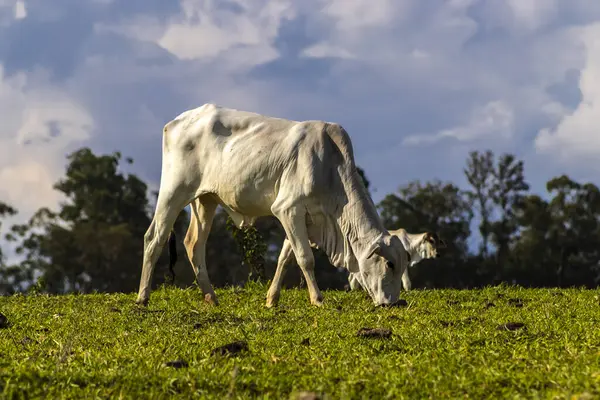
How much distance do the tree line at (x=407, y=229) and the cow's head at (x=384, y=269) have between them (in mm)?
30440

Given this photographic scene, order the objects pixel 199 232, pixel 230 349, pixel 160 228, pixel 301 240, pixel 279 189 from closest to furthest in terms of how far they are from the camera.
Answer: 1. pixel 230 349
2. pixel 301 240
3. pixel 279 189
4. pixel 160 228
5. pixel 199 232

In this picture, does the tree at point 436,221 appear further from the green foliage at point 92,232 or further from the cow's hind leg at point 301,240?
the cow's hind leg at point 301,240

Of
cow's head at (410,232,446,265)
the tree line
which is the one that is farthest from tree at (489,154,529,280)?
cow's head at (410,232,446,265)

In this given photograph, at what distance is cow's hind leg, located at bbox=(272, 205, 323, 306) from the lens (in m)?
10.4

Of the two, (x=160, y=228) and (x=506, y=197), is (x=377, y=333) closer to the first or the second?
(x=160, y=228)

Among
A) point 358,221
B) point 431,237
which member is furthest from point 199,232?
point 431,237

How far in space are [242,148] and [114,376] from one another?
21.6 ft

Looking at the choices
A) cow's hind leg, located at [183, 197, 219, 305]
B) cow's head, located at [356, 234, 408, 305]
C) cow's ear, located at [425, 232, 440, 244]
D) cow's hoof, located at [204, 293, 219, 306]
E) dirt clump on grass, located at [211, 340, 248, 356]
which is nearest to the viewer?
dirt clump on grass, located at [211, 340, 248, 356]

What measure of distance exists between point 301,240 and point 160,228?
2.47m

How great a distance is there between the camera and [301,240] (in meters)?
10.4

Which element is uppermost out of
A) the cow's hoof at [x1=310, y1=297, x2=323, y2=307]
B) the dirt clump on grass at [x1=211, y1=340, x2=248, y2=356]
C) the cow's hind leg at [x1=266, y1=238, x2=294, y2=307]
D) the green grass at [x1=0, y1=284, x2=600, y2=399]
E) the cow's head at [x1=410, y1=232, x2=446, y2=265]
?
the cow's head at [x1=410, y1=232, x2=446, y2=265]

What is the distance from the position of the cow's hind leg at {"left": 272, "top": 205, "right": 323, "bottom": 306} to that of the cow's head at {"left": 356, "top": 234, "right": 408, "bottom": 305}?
2.23ft

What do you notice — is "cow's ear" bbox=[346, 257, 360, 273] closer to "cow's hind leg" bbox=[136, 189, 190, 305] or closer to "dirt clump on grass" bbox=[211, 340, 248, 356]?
"cow's hind leg" bbox=[136, 189, 190, 305]

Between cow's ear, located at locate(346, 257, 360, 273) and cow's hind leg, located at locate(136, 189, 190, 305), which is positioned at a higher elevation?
cow's hind leg, located at locate(136, 189, 190, 305)
